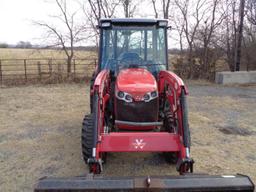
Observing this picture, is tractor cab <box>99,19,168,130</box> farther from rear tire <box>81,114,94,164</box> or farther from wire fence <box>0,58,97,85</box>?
wire fence <box>0,58,97,85</box>

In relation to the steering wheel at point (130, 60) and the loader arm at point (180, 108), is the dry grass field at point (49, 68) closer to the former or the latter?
the steering wheel at point (130, 60)

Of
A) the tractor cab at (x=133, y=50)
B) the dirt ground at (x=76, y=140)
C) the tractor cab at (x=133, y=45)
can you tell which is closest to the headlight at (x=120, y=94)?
the tractor cab at (x=133, y=50)

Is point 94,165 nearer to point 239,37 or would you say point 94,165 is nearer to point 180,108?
point 180,108

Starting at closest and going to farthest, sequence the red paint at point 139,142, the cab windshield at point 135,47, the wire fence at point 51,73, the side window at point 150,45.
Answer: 1. the red paint at point 139,142
2. the cab windshield at point 135,47
3. the side window at point 150,45
4. the wire fence at point 51,73

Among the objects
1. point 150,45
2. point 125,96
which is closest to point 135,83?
point 125,96

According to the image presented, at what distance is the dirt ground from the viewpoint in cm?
443

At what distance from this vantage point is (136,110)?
158 inches

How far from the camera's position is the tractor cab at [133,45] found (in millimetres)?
4996

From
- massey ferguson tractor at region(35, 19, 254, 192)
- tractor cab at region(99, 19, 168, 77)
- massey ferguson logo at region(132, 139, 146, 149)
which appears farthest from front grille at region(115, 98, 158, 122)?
tractor cab at region(99, 19, 168, 77)

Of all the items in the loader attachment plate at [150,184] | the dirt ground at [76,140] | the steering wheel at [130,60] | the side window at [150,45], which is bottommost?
the dirt ground at [76,140]

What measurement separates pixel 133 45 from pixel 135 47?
0.05 meters

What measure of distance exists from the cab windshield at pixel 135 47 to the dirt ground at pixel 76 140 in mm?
1516

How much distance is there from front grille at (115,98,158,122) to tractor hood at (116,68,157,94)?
A: 16 centimetres

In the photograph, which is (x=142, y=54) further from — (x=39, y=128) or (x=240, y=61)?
(x=240, y=61)
